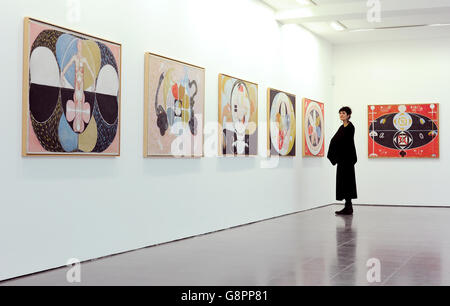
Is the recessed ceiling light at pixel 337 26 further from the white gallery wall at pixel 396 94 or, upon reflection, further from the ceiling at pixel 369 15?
the white gallery wall at pixel 396 94

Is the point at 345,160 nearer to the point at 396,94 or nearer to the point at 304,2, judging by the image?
the point at 304,2

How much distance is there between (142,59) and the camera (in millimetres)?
6254

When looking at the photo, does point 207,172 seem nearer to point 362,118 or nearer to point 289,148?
point 289,148

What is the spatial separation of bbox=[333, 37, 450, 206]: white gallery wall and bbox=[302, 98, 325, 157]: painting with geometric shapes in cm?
117

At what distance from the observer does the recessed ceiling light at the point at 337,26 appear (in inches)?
436

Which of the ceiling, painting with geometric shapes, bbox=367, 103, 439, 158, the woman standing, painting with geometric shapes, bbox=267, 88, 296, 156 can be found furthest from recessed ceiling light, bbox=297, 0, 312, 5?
painting with geometric shapes, bbox=367, 103, 439, 158

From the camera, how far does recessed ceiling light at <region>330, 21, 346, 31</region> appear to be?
11.1 m

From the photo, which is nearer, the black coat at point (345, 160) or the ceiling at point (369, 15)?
the ceiling at point (369, 15)

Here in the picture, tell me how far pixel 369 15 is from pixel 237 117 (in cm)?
329

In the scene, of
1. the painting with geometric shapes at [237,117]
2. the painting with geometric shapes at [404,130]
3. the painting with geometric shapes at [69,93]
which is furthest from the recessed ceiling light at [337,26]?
the painting with geometric shapes at [69,93]

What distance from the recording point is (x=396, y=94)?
12.7m

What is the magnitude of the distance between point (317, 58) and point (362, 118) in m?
1.86

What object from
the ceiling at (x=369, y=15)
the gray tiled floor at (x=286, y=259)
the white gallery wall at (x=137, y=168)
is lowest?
the gray tiled floor at (x=286, y=259)

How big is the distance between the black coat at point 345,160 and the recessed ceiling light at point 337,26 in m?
2.28
